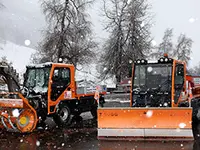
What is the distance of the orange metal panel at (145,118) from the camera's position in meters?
8.62

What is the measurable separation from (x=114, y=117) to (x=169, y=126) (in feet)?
5.25

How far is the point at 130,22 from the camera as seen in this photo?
3133 centimetres

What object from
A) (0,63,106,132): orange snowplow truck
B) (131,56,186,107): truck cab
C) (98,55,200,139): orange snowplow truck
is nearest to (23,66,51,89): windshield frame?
(0,63,106,132): orange snowplow truck

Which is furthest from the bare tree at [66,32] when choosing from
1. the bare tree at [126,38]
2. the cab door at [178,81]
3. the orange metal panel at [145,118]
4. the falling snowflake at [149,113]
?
the falling snowflake at [149,113]

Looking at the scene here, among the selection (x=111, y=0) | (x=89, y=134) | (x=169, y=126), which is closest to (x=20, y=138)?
(x=89, y=134)

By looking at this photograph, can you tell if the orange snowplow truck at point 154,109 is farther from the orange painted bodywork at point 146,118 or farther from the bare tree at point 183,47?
the bare tree at point 183,47

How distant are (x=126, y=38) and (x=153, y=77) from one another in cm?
2136

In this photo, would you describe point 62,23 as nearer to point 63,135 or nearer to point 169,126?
point 63,135

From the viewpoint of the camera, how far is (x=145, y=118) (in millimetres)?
8867

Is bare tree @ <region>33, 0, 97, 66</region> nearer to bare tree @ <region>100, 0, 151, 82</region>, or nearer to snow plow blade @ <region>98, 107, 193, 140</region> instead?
bare tree @ <region>100, 0, 151, 82</region>

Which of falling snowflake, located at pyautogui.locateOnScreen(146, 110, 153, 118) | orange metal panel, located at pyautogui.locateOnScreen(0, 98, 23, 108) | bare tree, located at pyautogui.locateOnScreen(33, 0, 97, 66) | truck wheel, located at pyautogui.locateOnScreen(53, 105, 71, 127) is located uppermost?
bare tree, located at pyautogui.locateOnScreen(33, 0, 97, 66)

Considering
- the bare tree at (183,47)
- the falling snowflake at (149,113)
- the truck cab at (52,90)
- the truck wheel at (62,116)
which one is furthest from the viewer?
the bare tree at (183,47)

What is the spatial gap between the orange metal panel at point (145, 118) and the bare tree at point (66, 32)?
17039mm

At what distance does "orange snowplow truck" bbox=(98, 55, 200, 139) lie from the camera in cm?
864
